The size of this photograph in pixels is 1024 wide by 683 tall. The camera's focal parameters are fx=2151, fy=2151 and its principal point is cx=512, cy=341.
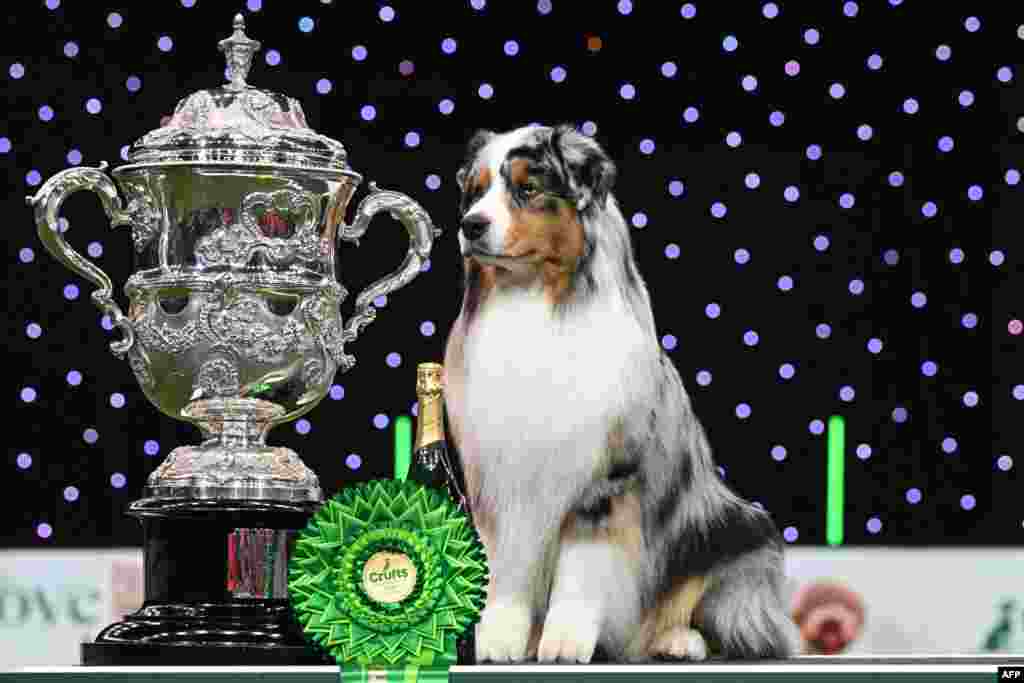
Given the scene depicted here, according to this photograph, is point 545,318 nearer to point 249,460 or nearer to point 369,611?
point 249,460

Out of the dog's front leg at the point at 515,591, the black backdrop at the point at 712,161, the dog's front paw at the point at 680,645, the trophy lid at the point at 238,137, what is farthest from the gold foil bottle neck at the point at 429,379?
the black backdrop at the point at 712,161

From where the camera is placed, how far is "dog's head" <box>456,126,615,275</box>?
92.7 inches

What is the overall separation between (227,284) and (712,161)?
1.57 meters

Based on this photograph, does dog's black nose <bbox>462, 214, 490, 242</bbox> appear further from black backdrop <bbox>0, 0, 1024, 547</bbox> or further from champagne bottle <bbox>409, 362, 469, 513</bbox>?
black backdrop <bbox>0, 0, 1024, 547</bbox>

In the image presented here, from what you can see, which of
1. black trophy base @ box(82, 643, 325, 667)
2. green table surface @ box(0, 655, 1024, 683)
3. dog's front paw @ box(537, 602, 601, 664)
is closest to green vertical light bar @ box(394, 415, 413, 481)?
dog's front paw @ box(537, 602, 601, 664)

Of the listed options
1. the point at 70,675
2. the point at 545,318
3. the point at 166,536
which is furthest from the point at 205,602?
the point at 545,318

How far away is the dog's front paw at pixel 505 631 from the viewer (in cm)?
231

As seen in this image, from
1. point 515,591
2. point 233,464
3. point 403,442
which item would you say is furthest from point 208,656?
point 403,442

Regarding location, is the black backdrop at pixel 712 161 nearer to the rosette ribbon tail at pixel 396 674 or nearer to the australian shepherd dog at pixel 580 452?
the australian shepherd dog at pixel 580 452

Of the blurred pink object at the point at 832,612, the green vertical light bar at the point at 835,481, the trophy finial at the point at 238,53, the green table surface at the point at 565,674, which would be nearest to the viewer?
the green table surface at the point at 565,674

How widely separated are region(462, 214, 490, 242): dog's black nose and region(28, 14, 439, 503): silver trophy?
0.73 ft

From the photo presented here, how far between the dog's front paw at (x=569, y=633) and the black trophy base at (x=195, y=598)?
0.33m

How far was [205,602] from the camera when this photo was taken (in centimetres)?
207

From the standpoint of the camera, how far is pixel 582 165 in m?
2.37
